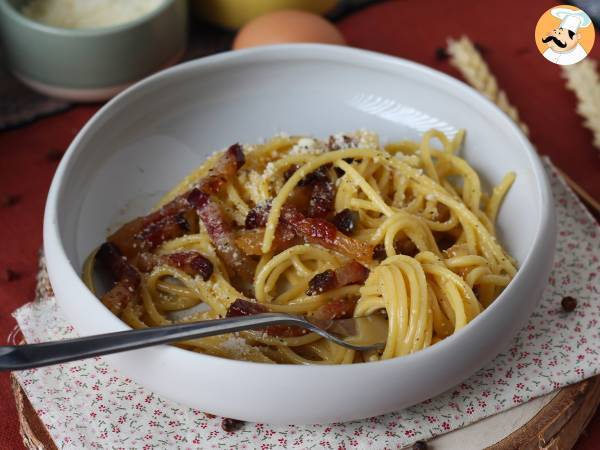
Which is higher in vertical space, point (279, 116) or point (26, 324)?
point (279, 116)

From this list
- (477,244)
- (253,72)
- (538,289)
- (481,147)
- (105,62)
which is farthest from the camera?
(105,62)

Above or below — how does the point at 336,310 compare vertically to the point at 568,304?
below

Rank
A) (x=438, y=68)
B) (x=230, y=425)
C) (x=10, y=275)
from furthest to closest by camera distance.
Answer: (x=438, y=68) → (x=10, y=275) → (x=230, y=425)

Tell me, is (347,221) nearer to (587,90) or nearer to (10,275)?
(10,275)

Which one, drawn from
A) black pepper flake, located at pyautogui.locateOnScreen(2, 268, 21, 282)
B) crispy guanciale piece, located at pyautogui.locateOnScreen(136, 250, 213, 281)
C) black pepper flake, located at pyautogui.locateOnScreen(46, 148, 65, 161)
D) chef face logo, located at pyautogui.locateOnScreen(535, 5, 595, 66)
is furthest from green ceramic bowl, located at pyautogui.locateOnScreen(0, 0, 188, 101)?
chef face logo, located at pyautogui.locateOnScreen(535, 5, 595, 66)

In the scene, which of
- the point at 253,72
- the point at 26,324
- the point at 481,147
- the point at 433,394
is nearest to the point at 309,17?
the point at 253,72

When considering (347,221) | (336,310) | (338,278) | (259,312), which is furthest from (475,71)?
(259,312)

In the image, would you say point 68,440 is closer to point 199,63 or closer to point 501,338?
point 501,338
